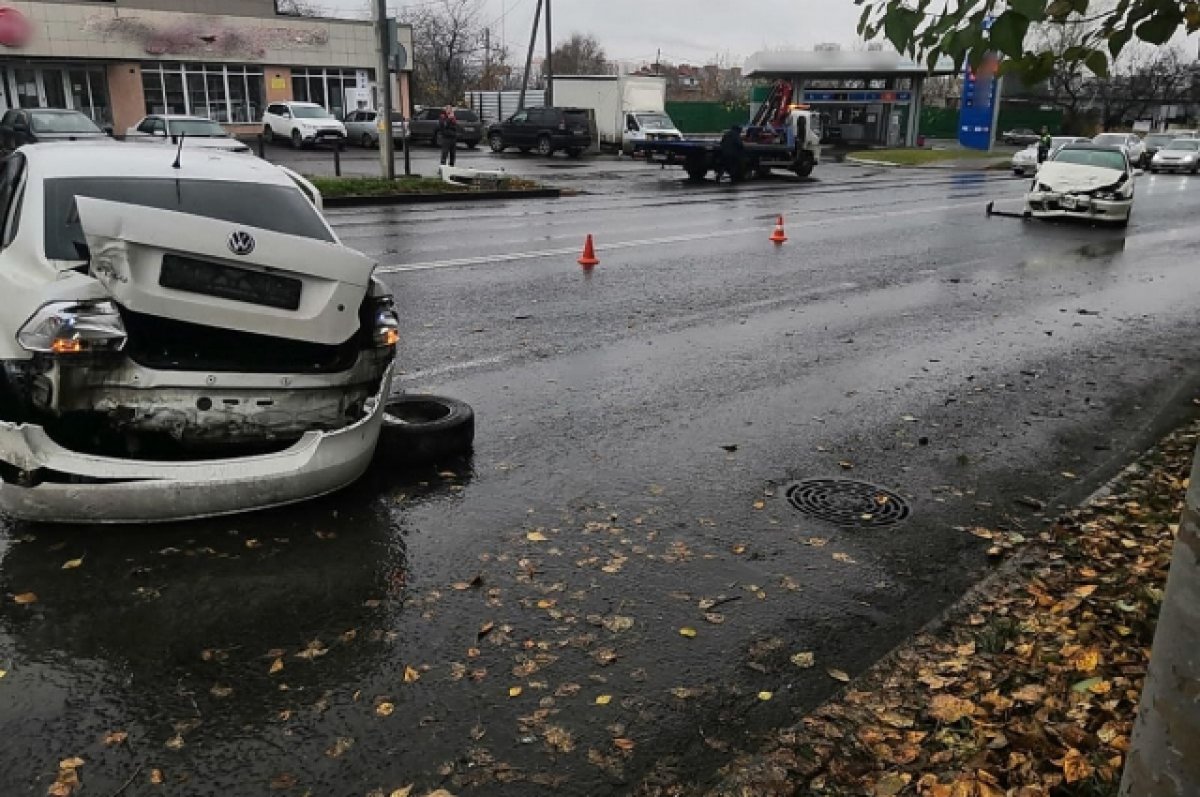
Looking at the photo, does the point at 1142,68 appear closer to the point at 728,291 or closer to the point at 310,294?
the point at 728,291

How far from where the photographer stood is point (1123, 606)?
12.9 ft

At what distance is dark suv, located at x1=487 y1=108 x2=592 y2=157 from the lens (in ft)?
132

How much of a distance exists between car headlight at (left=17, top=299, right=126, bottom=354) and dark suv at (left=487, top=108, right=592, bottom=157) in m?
37.3

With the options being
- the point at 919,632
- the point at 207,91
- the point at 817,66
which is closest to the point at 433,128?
the point at 207,91

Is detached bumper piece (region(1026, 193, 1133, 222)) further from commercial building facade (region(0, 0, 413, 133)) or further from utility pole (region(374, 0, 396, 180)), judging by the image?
commercial building facade (region(0, 0, 413, 133))

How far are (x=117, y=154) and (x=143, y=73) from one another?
42978 millimetres

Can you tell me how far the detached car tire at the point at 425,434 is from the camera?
5.52 m

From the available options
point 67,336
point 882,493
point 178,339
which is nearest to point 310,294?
point 178,339

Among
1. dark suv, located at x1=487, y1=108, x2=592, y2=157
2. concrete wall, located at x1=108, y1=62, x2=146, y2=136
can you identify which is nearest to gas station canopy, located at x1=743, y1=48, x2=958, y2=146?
dark suv, located at x1=487, y1=108, x2=592, y2=157

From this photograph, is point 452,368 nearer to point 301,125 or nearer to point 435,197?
point 435,197

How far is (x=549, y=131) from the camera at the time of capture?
4028cm

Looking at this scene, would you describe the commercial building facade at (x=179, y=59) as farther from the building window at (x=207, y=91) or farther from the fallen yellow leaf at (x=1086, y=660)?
the fallen yellow leaf at (x=1086, y=660)

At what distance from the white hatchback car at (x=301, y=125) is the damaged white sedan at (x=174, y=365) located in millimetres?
35240

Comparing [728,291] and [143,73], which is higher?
[143,73]
